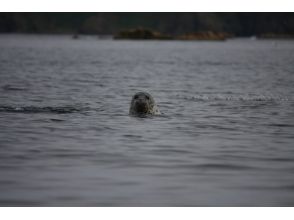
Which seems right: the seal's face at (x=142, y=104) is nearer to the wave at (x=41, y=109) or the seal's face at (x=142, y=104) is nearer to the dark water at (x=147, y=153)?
the dark water at (x=147, y=153)

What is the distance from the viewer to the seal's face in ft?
66.4

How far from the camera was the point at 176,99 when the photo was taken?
26328 mm

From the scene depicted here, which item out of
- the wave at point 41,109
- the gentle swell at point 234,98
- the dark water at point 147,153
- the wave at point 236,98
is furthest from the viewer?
the gentle swell at point 234,98

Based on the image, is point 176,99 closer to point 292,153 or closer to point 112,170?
point 292,153

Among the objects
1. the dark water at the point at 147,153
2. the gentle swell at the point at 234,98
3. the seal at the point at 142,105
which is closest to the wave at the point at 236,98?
the gentle swell at the point at 234,98

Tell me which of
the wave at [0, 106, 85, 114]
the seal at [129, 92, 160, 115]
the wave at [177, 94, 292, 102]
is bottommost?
the seal at [129, 92, 160, 115]

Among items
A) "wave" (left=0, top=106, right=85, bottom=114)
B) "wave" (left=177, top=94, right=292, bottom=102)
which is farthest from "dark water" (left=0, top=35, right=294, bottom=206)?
"wave" (left=177, top=94, right=292, bottom=102)

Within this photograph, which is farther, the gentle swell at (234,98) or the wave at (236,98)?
the gentle swell at (234,98)

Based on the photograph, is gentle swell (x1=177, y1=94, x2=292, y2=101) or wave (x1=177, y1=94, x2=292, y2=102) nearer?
wave (x1=177, y1=94, x2=292, y2=102)

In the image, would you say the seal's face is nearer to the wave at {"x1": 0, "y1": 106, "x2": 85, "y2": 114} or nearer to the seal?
the seal

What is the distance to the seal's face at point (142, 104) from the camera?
20.2 metres

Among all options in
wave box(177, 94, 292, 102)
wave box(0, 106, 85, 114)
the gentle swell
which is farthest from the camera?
the gentle swell

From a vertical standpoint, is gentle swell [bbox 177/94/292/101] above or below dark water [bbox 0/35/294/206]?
above

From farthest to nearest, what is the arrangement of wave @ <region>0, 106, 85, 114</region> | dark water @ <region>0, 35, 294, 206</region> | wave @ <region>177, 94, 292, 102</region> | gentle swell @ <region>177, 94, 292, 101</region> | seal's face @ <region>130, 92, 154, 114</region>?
gentle swell @ <region>177, 94, 292, 101</region> < wave @ <region>177, 94, 292, 102</region> < wave @ <region>0, 106, 85, 114</region> < seal's face @ <region>130, 92, 154, 114</region> < dark water @ <region>0, 35, 294, 206</region>
